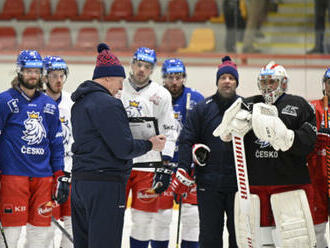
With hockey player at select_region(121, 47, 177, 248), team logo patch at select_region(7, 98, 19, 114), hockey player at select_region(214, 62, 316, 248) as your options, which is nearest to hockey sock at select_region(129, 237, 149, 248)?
hockey player at select_region(121, 47, 177, 248)

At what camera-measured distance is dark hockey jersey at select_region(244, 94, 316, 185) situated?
3.75 metres

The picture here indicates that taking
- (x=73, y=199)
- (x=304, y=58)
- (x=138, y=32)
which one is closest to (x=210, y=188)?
(x=73, y=199)

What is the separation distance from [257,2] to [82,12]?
2.02 meters

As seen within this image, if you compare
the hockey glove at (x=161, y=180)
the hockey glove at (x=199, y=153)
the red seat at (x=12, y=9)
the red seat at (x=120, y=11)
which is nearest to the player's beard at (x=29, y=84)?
the hockey glove at (x=161, y=180)

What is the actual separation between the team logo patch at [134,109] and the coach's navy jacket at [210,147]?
51cm

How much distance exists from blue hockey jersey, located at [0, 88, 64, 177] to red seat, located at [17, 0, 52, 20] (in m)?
3.84

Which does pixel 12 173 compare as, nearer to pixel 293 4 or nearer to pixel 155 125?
pixel 155 125

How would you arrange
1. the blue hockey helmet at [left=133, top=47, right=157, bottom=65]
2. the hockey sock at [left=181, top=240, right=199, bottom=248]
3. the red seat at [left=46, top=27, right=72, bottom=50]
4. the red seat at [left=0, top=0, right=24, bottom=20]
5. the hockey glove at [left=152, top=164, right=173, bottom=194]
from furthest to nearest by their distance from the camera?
the red seat at [left=0, top=0, right=24, bottom=20] → the red seat at [left=46, top=27, right=72, bottom=50] → the hockey sock at [left=181, top=240, right=199, bottom=248] → the blue hockey helmet at [left=133, top=47, right=157, bottom=65] → the hockey glove at [left=152, top=164, right=173, bottom=194]

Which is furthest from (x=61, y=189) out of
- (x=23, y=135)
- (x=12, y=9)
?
(x=12, y=9)

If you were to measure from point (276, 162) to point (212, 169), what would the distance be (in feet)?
1.79

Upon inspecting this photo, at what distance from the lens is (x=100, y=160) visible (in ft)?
11.2

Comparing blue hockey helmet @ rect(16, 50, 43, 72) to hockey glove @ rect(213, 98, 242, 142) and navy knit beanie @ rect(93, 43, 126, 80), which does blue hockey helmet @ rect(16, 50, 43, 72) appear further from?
hockey glove @ rect(213, 98, 242, 142)

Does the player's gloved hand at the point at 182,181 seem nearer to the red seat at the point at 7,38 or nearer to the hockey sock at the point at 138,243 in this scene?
the hockey sock at the point at 138,243

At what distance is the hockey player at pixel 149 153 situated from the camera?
4672 millimetres
